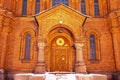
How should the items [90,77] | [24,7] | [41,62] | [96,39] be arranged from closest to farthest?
[90,77] → [41,62] → [96,39] → [24,7]

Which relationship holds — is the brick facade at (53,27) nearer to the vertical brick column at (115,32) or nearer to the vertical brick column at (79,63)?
the vertical brick column at (115,32)

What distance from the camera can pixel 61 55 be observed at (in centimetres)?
1427

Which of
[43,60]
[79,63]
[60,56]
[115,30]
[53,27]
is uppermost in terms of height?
[53,27]

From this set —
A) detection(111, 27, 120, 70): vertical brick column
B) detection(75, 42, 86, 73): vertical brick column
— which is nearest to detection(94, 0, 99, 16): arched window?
detection(111, 27, 120, 70): vertical brick column

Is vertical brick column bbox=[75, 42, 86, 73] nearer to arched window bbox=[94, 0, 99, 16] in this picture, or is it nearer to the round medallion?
the round medallion

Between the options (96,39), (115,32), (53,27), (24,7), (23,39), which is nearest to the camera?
(53,27)

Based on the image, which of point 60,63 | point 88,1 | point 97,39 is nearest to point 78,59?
point 60,63

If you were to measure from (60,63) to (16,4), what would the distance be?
25.5 ft

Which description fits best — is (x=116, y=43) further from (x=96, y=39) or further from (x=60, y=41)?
(x=60, y=41)

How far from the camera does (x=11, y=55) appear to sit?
44.2 ft

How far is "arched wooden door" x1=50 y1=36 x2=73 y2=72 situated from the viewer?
13844mm

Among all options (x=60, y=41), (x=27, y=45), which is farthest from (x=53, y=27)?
(x=27, y=45)

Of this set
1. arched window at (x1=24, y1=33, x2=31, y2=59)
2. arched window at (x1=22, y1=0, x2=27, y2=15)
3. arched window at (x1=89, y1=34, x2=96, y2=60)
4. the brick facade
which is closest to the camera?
the brick facade

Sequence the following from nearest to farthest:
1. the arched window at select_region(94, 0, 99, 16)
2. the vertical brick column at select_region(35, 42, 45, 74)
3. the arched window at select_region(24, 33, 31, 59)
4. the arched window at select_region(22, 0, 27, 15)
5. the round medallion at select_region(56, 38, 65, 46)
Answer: the vertical brick column at select_region(35, 42, 45, 74) < the arched window at select_region(24, 33, 31, 59) < the round medallion at select_region(56, 38, 65, 46) < the arched window at select_region(22, 0, 27, 15) < the arched window at select_region(94, 0, 99, 16)
